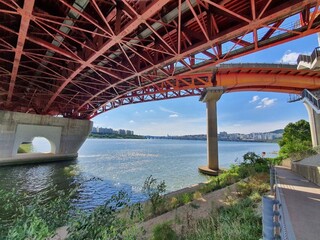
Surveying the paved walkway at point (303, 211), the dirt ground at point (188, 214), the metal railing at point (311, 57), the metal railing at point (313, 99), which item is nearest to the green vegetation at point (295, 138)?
the metal railing at point (313, 99)

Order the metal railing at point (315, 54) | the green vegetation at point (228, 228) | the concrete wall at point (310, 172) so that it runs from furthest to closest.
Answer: the metal railing at point (315, 54) → the concrete wall at point (310, 172) → the green vegetation at point (228, 228)

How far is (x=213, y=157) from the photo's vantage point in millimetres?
22141

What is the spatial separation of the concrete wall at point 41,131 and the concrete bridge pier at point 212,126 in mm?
22865

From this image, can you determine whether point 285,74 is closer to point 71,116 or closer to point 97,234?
point 97,234

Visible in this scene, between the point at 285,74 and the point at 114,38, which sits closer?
the point at 114,38

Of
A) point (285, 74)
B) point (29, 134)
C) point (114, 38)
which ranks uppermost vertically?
point (285, 74)

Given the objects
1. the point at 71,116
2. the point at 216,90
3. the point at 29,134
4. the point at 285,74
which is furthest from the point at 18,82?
the point at 285,74

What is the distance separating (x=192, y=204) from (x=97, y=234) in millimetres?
6169

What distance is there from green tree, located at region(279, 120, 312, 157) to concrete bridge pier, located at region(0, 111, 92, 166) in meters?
33.0

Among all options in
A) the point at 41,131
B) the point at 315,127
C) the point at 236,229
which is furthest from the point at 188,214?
the point at 41,131

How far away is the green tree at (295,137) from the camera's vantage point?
87.6ft

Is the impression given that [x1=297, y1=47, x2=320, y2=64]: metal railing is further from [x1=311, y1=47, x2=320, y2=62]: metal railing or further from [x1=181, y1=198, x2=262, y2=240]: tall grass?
[x1=181, y1=198, x2=262, y2=240]: tall grass

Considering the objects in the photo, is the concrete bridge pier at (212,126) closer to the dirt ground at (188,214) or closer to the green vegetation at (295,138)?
the green vegetation at (295,138)

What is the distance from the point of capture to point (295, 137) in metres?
29.7
